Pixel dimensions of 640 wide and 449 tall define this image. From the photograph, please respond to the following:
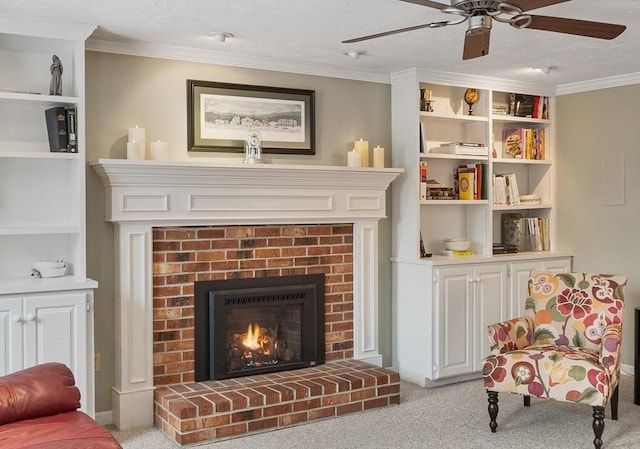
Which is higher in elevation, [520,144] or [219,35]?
[219,35]

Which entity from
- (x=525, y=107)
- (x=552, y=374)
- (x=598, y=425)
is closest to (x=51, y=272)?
(x=552, y=374)

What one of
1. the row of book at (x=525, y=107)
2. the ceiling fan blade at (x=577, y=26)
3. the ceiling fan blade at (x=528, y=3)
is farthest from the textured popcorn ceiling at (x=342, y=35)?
the ceiling fan blade at (x=528, y=3)

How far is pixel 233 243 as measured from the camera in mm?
4539

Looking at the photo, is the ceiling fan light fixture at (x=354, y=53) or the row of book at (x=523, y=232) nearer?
the ceiling fan light fixture at (x=354, y=53)

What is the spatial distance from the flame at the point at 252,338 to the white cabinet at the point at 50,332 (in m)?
1.14

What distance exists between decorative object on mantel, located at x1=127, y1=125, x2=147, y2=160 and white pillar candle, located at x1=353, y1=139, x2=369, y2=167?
154 cm

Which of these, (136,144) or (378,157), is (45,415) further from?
(378,157)

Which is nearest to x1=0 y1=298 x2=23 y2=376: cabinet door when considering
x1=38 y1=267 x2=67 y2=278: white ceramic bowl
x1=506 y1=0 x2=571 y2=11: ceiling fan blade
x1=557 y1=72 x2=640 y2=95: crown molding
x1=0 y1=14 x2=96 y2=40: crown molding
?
x1=38 y1=267 x2=67 y2=278: white ceramic bowl

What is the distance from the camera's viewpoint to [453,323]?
509cm

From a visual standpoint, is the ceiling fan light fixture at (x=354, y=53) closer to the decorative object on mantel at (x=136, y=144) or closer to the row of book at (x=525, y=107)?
the decorative object on mantel at (x=136, y=144)

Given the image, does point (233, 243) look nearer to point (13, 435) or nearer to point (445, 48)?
point (445, 48)

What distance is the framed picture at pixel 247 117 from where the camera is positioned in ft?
14.6

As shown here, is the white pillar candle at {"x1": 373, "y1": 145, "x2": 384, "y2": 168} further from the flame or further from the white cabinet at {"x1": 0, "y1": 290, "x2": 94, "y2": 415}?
the white cabinet at {"x1": 0, "y1": 290, "x2": 94, "y2": 415}

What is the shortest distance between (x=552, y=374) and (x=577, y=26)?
1871 mm
